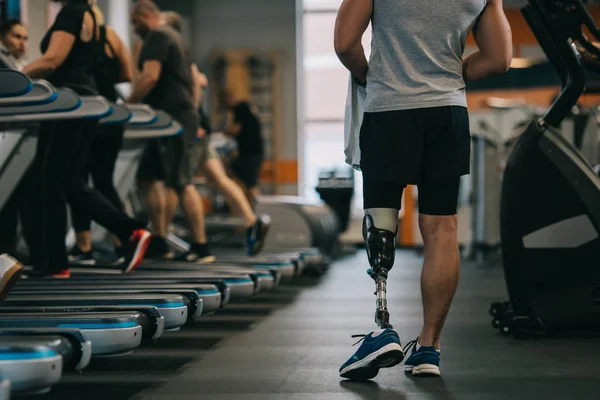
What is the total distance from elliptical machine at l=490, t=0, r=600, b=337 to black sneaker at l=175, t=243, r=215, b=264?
2338 millimetres

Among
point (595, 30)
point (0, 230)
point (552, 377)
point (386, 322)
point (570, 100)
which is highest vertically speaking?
point (595, 30)

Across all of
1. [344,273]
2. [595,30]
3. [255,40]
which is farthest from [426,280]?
[255,40]

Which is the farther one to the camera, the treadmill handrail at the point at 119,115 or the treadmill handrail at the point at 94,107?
the treadmill handrail at the point at 119,115

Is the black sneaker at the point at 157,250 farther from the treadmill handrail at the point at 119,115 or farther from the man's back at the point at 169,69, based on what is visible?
the treadmill handrail at the point at 119,115

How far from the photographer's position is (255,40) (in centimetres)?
1541

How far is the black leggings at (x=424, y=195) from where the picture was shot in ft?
9.10

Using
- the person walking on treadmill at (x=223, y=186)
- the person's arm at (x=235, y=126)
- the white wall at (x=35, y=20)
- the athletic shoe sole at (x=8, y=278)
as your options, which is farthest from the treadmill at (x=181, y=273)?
the person's arm at (x=235, y=126)

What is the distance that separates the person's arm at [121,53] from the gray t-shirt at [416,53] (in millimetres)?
2321

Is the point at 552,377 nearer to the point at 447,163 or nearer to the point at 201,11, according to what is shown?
the point at 447,163

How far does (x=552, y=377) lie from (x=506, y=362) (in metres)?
0.30

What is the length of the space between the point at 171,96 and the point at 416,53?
304 centimetres

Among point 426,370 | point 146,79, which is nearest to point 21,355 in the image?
point 426,370

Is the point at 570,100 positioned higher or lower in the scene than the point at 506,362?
higher

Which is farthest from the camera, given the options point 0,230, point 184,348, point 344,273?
point 344,273
